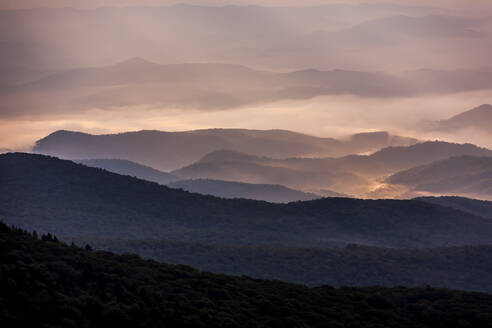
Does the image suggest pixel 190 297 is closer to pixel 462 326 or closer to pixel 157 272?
pixel 157 272

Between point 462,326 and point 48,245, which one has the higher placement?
point 48,245

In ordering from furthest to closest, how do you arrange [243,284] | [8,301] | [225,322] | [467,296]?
1. [467,296]
2. [243,284]
3. [225,322]
4. [8,301]

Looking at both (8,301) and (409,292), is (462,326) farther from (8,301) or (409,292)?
(8,301)

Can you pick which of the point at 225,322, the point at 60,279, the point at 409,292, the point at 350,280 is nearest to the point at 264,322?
the point at 225,322

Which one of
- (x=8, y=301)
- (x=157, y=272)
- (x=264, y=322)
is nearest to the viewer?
(x=8, y=301)

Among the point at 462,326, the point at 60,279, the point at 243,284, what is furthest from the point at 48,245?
the point at 462,326

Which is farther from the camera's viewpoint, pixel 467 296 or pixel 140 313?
pixel 467 296
